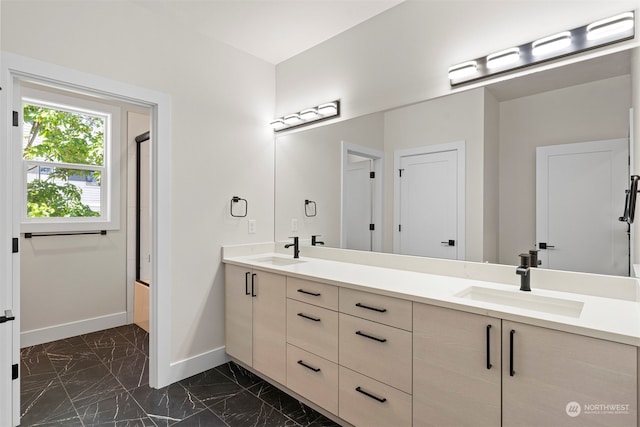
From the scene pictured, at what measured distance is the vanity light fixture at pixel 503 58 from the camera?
5.75 feet

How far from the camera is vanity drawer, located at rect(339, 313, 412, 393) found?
1608 millimetres

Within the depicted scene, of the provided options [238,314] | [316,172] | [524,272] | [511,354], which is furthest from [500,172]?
[238,314]

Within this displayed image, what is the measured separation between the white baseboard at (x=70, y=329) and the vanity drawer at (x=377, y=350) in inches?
114

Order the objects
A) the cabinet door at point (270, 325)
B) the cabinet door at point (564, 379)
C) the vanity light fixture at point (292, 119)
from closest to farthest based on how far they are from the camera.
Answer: the cabinet door at point (564, 379) → the cabinet door at point (270, 325) → the vanity light fixture at point (292, 119)

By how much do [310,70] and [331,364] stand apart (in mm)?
2298

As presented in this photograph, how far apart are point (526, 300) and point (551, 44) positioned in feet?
4.05

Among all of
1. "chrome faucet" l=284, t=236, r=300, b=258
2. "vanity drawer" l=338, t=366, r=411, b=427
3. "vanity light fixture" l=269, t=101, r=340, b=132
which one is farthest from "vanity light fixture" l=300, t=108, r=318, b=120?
"vanity drawer" l=338, t=366, r=411, b=427

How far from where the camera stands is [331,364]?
192 cm

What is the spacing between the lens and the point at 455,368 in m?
1.45

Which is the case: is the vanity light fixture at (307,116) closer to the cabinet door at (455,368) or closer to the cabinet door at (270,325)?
the cabinet door at (270,325)

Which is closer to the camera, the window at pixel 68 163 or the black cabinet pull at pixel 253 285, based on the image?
the black cabinet pull at pixel 253 285

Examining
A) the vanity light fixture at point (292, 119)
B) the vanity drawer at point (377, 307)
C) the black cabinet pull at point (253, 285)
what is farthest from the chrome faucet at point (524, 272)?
the vanity light fixture at point (292, 119)

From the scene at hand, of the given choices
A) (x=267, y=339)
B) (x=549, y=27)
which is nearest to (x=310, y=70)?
(x=549, y=27)

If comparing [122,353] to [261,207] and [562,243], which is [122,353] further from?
[562,243]
